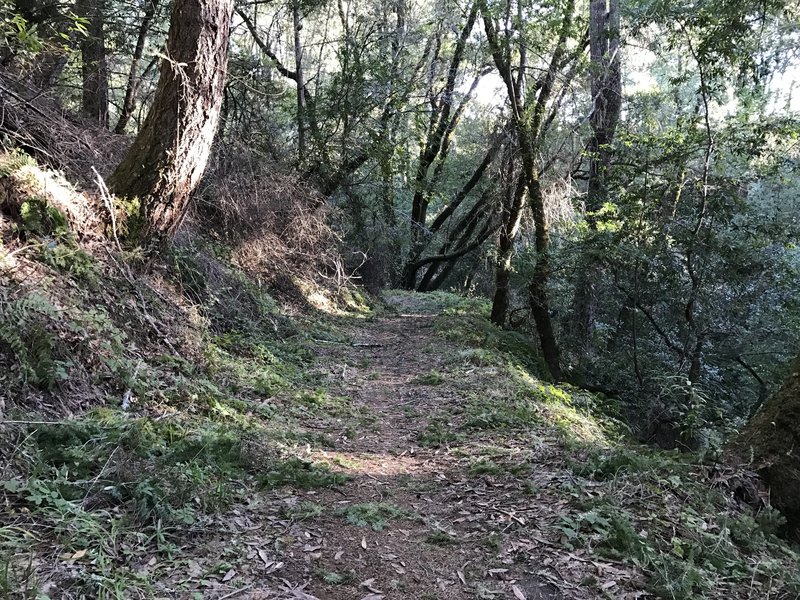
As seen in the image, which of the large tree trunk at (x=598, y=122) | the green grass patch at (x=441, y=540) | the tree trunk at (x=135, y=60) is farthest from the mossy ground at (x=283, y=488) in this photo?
the tree trunk at (x=135, y=60)

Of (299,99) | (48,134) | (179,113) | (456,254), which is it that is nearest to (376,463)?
(179,113)

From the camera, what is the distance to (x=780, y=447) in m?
4.20

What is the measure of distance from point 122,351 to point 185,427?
40.0 inches

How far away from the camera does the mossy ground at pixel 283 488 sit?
281 centimetres

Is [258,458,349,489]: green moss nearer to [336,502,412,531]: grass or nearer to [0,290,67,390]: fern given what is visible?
[336,502,412,531]: grass

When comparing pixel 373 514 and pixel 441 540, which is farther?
pixel 373 514

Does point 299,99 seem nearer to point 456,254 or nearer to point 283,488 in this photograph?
point 456,254

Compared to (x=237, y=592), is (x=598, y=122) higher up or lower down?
higher up

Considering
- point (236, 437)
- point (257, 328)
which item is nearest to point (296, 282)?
point (257, 328)

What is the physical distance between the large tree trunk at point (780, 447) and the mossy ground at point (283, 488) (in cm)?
33

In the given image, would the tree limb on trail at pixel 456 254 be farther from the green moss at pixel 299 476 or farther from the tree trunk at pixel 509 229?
the green moss at pixel 299 476

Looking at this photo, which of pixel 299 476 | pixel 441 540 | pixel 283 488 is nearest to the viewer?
pixel 441 540

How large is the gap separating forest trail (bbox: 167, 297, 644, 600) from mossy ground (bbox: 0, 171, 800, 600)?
0.02 metres

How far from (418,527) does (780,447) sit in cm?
284
